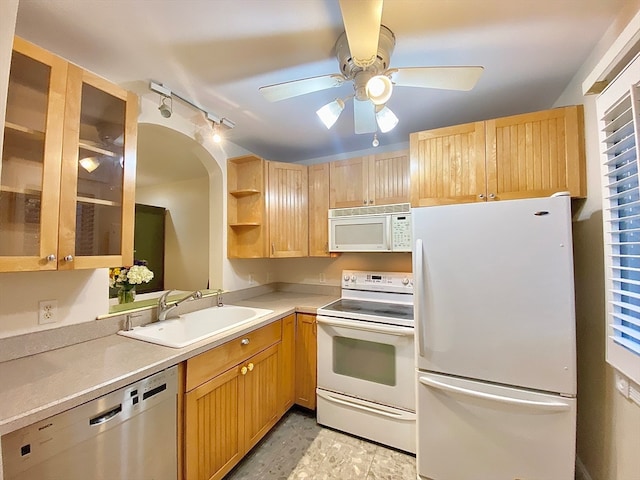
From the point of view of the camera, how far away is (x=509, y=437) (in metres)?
1.38

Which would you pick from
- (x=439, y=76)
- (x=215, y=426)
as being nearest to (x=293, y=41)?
(x=439, y=76)

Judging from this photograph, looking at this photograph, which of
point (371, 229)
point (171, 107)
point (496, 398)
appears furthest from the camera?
point (371, 229)

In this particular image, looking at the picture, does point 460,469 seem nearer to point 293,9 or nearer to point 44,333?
point 44,333

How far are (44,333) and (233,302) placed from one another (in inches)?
51.2

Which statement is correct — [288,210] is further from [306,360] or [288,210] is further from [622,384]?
[622,384]

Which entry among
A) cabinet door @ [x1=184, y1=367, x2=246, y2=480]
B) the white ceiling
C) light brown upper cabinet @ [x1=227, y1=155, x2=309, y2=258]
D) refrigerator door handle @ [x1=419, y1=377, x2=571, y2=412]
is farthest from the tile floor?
the white ceiling

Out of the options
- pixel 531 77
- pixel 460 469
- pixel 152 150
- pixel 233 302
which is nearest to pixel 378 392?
pixel 460 469

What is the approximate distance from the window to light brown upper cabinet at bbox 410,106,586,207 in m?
0.42

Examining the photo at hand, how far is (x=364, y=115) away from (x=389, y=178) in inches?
35.3

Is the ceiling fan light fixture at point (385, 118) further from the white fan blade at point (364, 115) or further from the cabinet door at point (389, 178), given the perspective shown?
the cabinet door at point (389, 178)

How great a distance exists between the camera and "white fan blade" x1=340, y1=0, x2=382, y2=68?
Answer: 0.80 meters

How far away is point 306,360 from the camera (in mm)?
2219

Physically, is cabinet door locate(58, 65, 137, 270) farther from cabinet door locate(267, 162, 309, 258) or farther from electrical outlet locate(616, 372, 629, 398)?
electrical outlet locate(616, 372, 629, 398)

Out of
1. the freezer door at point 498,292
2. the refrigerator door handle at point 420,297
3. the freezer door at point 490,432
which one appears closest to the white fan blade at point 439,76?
the freezer door at point 498,292
